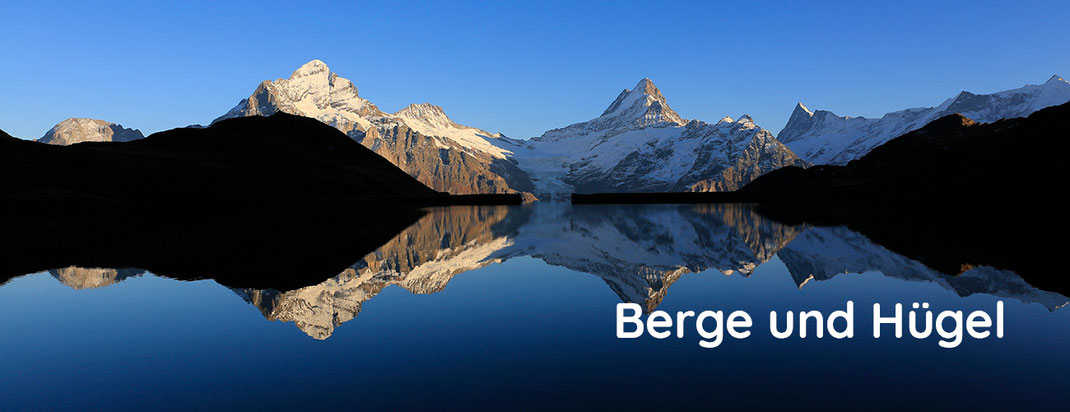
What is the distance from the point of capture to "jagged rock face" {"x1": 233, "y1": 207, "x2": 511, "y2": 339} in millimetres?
22312

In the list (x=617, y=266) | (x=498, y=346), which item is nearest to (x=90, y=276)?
(x=498, y=346)

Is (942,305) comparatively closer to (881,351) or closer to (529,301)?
(881,351)

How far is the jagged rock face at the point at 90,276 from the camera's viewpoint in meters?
31.6

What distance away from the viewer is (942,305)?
23.9 m

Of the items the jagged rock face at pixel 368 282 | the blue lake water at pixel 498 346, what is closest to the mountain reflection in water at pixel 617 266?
the jagged rock face at pixel 368 282

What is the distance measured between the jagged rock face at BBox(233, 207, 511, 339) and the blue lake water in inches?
7.6

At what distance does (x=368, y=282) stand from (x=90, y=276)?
17.6m

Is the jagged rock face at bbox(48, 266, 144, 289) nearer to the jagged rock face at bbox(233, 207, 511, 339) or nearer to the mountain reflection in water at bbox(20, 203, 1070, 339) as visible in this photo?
the mountain reflection in water at bbox(20, 203, 1070, 339)

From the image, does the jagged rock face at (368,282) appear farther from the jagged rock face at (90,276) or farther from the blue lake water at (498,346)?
the jagged rock face at (90,276)

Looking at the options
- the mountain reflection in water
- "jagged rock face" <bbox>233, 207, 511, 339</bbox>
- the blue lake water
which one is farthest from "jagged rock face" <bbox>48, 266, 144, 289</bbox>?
"jagged rock face" <bbox>233, 207, 511, 339</bbox>

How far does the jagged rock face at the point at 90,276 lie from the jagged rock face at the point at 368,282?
10299 millimetres

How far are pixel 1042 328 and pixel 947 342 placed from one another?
4528mm

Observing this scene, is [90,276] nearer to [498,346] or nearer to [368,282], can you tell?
[368,282]

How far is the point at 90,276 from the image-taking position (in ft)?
112
